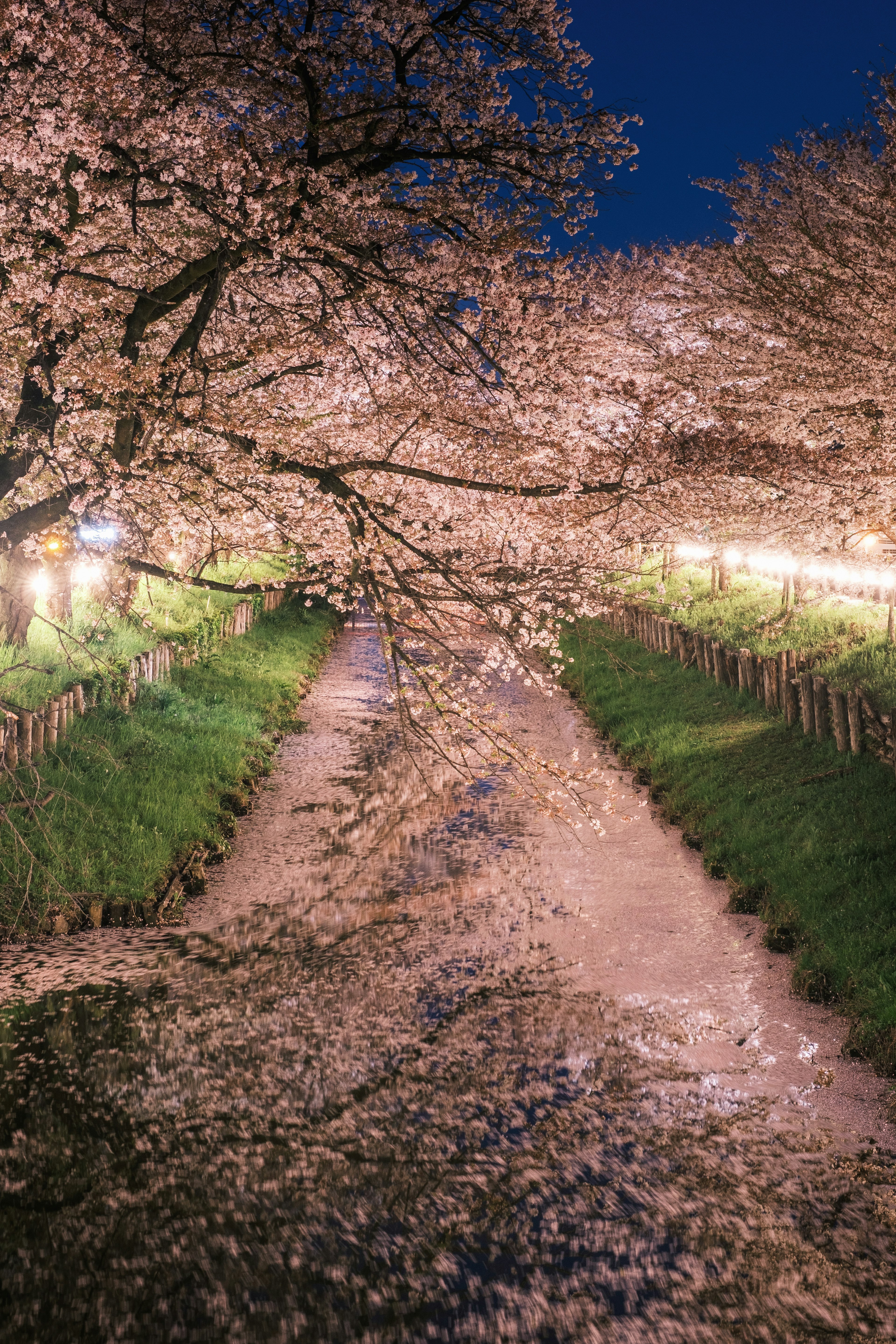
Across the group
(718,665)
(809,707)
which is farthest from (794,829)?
(718,665)

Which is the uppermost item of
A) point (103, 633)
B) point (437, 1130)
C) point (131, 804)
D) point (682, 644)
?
point (682, 644)

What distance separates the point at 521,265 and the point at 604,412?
5.71 m

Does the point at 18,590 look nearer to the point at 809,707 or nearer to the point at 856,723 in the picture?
the point at 809,707

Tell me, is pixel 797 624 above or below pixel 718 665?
above

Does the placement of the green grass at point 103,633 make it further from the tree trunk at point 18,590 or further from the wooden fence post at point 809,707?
the wooden fence post at point 809,707

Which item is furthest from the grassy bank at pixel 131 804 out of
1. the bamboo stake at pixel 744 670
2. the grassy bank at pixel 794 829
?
the bamboo stake at pixel 744 670

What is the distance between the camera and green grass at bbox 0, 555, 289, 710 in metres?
12.1

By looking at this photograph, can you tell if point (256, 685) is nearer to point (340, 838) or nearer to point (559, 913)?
point (340, 838)

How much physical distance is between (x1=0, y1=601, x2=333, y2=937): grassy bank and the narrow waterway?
1.63 ft

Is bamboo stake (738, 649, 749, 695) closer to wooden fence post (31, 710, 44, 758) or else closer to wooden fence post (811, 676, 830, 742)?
wooden fence post (811, 676, 830, 742)

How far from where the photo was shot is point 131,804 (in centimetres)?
1138

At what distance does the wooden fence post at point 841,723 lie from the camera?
11891 millimetres

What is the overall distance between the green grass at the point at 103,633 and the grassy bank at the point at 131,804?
730 mm

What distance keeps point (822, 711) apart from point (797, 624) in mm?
6188
